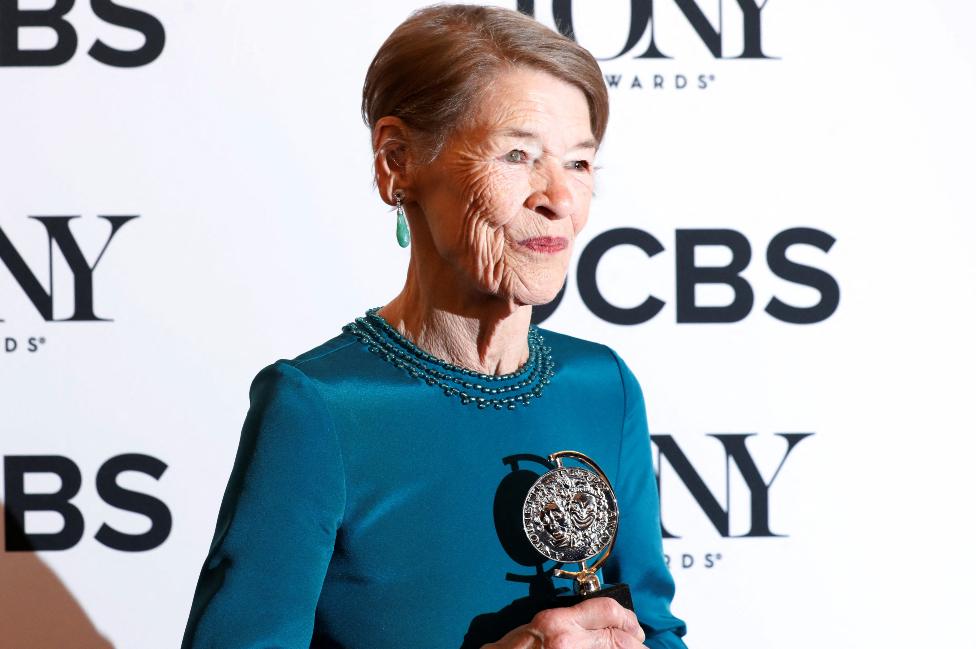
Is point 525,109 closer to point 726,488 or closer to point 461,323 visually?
point 461,323

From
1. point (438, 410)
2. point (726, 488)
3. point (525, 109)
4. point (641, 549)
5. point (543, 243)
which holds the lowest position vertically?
point (726, 488)

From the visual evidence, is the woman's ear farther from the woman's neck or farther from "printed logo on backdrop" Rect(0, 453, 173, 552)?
"printed logo on backdrop" Rect(0, 453, 173, 552)

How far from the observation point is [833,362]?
1.72 metres

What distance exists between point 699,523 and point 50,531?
0.95 m

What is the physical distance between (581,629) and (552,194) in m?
0.35

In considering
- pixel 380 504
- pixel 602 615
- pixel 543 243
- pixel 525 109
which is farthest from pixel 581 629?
pixel 525 109

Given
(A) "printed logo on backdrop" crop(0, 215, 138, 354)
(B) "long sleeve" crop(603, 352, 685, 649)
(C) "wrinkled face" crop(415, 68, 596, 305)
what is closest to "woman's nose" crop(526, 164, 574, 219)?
(C) "wrinkled face" crop(415, 68, 596, 305)

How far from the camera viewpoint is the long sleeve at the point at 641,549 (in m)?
1.06

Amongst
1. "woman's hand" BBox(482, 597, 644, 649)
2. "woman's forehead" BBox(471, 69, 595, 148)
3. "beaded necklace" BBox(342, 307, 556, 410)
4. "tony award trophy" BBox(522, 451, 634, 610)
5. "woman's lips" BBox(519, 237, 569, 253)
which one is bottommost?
"woman's hand" BBox(482, 597, 644, 649)

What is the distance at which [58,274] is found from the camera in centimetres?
166

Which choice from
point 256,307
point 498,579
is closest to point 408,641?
point 498,579

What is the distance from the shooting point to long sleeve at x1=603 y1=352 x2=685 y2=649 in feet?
3.49

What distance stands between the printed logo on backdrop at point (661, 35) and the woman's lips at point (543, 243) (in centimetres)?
78

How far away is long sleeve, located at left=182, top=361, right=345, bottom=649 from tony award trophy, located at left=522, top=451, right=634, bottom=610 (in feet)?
0.53
